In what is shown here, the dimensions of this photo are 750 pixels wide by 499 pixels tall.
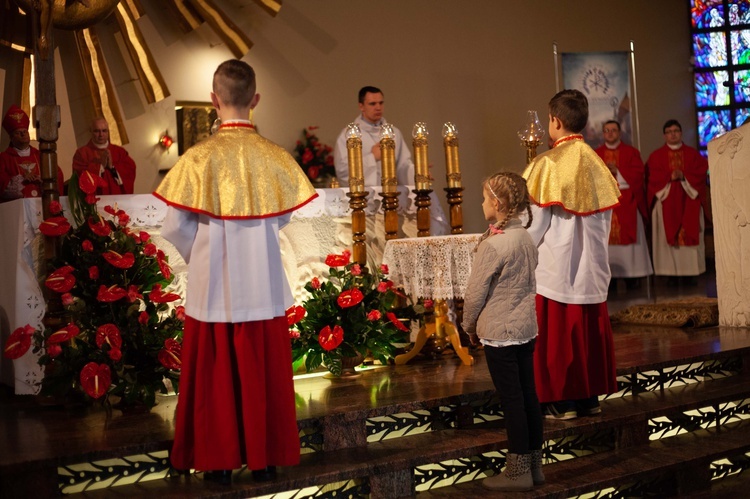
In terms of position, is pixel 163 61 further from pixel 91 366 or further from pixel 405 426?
pixel 405 426

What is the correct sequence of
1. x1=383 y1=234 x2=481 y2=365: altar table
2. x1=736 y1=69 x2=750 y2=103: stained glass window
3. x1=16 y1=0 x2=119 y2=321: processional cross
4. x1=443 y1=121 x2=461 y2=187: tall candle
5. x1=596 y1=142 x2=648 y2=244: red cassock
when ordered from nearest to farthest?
x1=16 y1=0 x2=119 y2=321: processional cross
x1=383 y1=234 x2=481 y2=365: altar table
x1=443 y1=121 x2=461 y2=187: tall candle
x1=596 y1=142 x2=648 y2=244: red cassock
x1=736 y1=69 x2=750 y2=103: stained glass window

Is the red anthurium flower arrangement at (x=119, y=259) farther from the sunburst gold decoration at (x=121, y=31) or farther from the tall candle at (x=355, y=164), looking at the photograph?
the sunburst gold decoration at (x=121, y=31)

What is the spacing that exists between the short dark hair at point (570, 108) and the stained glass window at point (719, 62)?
28.5ft

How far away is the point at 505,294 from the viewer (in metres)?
3.79

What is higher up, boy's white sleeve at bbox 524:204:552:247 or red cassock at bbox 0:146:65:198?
red cassock at bbox 0:146:65:198

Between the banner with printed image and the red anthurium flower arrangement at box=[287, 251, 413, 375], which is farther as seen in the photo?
the banner with printed image

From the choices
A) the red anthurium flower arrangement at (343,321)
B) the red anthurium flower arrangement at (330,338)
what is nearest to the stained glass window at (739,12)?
the red anthurium flower arrangement at (343,321)

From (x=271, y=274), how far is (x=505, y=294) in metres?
0.95

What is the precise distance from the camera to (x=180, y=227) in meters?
3.64

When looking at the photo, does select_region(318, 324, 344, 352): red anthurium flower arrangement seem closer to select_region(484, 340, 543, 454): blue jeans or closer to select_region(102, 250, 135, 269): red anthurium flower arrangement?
select_region(102, 250, 135, 269): red anthurium flower arrangement

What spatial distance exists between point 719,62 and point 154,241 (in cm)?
966

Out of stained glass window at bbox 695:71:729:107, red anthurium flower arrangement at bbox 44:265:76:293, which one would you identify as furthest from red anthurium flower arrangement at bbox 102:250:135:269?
stained glass window at bbox 695:71:729:107

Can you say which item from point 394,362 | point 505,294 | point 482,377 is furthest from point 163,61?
point 505,294

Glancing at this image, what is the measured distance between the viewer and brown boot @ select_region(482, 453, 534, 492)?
3893 millimetres
